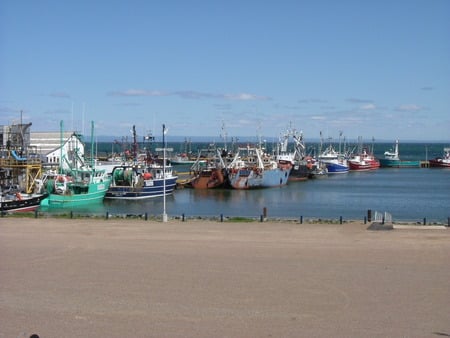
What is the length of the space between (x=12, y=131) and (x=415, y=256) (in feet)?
133

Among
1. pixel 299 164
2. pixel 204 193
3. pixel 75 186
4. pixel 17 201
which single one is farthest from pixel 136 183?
pixel 299 164

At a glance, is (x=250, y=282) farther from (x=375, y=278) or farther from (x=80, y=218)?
(x=80, y=218)

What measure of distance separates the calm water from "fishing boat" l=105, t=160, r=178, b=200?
1.08m

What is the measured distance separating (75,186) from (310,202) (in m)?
20.4

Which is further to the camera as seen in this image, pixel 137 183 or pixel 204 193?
pixel 204 193

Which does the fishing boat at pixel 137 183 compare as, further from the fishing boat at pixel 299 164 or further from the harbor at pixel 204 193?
the fishing boat at pixel 299 164

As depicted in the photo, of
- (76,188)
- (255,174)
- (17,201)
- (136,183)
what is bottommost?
(17,201)

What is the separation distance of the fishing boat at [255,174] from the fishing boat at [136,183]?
990cm

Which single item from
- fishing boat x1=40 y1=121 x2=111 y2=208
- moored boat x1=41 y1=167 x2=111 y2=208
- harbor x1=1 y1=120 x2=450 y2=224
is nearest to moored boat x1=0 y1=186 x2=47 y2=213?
harbor x1=1 y1=120 x2=450 y2=224

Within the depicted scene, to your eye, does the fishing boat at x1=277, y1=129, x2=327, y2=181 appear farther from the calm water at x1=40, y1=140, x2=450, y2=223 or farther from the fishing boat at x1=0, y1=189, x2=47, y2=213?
the fishing boat at x1=0, y1=189, x2=47, y2=213

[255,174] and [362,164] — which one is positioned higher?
[362,164]

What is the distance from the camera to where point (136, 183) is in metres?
57.6

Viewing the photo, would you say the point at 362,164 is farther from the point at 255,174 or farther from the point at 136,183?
the point at 136,183

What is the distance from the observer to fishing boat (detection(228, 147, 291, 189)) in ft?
227
